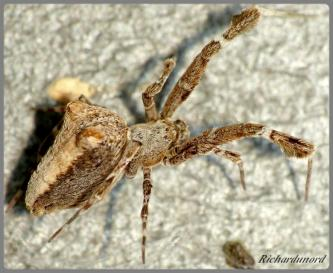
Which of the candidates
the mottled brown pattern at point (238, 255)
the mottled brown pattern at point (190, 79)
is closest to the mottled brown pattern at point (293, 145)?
the mottled brown pattern at point (190, 79)

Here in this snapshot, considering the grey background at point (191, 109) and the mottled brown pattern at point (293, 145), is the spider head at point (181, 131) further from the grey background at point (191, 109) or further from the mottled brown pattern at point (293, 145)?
the mottled brown pattern at point (293, 145)

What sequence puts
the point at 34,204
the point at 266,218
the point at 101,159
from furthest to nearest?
the point at 266,218
the point at 34,204
the point at 101,159

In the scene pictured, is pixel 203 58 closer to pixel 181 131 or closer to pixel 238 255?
pixel 181 131

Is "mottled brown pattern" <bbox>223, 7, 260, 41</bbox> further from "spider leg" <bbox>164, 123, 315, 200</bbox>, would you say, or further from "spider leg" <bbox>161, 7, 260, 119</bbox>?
"spider leg" <bbox>164, 123, 315, 200</bbox>

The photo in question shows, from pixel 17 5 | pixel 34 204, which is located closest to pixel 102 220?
pixel 34 204

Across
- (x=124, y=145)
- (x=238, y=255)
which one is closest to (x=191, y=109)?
(x=124, y=145)

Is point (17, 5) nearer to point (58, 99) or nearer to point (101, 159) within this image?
point (58, 99)

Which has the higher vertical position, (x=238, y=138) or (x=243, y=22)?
(x=243, y=22)
